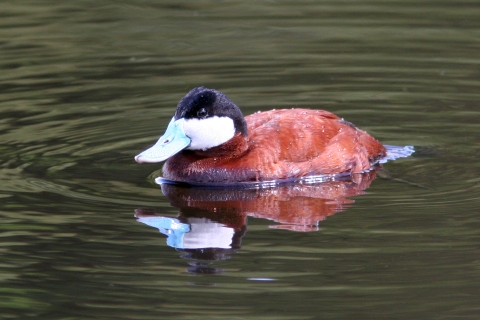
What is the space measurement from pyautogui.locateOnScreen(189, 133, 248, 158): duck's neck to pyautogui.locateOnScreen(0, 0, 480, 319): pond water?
0.38 m

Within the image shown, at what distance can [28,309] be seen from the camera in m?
5.07

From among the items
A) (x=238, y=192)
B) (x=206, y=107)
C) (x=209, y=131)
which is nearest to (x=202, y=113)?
(x=206, y=107)

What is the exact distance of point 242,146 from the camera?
7.40 m

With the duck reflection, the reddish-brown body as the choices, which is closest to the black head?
the reddish-brown body

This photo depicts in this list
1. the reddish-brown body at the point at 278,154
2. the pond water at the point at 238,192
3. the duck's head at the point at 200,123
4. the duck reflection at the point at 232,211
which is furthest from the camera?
Result: the reddish-brown body at the point at 278,154

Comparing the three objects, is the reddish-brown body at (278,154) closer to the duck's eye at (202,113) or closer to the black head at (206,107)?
the black head at (206,107)

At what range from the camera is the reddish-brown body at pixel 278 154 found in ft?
24.1

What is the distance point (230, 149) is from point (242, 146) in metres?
0.10

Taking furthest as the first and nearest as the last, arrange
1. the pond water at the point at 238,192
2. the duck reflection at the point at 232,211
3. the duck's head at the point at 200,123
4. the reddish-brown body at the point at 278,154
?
the reddish-brown body at the point at 278,154
the duck's head at the point at 200,123
the duck reflection at the point at 232,211
the pond water at the point at 238,192

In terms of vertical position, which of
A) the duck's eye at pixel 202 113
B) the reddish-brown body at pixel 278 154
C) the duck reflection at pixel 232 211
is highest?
the duck's eye at pixel 202 113

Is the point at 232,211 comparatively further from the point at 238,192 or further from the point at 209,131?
the point at 209,131

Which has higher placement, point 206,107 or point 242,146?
point 206,107

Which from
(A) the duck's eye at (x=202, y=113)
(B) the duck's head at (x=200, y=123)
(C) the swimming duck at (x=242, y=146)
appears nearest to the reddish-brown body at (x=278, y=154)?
(C) the swimming duck at (x=242, y=146)

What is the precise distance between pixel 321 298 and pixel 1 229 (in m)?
2.54
